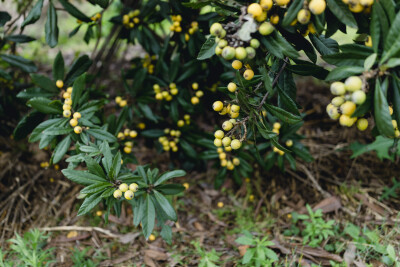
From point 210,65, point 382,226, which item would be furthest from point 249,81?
point 382,226

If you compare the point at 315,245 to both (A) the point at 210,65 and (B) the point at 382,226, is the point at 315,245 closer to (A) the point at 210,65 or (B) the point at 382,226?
(B) the point at 382,226

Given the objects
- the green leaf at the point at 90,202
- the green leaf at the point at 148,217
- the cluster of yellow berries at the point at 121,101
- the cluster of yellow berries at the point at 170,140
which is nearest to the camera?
the green leaf at the point at 90,202

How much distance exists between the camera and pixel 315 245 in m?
1.96

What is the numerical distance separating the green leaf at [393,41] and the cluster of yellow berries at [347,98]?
0.43 ft

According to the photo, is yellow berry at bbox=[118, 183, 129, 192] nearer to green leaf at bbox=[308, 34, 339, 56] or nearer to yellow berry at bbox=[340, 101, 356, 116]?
yellow berry at bbox=[340, 101, 356, 116]

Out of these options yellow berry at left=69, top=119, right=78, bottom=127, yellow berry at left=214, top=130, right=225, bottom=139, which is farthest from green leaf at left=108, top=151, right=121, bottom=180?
yellow berry at left=214, top=130, right=225, bottom=139

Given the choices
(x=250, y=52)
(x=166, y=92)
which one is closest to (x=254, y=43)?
(x=250, y=52)

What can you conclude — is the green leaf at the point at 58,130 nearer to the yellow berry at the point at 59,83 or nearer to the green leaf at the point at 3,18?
the yellow berry at the point at 59,83

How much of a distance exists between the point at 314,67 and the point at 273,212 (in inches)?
58.1

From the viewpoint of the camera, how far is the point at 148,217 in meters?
1.69

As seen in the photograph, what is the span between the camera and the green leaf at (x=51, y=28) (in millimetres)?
1896

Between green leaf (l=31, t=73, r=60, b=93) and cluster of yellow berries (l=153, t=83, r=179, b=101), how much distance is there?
711 mm

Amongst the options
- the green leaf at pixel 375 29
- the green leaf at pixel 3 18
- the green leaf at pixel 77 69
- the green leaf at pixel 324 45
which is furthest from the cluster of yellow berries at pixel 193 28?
the green leaf at pixel 375 29

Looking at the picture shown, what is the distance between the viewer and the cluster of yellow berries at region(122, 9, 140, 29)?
236 cm
